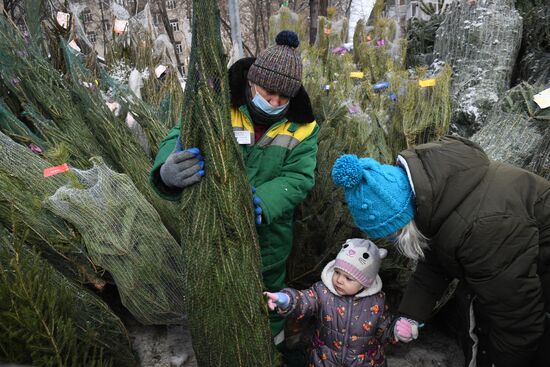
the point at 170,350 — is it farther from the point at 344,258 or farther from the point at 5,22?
the point at 5,22

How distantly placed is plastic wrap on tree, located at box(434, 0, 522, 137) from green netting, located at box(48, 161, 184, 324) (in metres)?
2.99

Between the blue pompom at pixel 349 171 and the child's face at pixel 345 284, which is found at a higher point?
the blue pompom at pixel 349 171

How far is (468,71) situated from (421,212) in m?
3.55

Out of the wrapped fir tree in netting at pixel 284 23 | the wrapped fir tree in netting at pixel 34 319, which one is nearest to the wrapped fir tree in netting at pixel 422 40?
the wrapped fir tree in netting at pixel 284 23

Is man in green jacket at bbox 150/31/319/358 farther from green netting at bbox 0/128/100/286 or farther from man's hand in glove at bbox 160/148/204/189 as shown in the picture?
green netting at bbox 0/128/100/286

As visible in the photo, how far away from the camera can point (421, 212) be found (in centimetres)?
126

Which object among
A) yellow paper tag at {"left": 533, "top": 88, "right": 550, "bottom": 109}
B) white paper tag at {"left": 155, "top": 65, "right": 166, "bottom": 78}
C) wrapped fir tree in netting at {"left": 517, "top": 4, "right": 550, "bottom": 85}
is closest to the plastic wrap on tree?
wrapped fir tree in netting at {"left": 517, "top": 4, "right": 550, "bottom": 85}

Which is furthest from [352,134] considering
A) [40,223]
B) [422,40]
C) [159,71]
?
[422,40]

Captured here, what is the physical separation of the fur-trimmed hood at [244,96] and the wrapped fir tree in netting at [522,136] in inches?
48.3

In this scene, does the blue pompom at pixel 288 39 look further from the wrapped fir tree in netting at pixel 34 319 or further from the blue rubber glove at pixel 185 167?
the wrapped fir tree in netting at pixel 34 319

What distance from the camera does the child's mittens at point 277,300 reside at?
1.55m

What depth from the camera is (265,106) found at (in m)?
1.54

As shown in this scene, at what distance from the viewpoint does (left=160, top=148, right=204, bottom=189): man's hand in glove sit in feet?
4.06

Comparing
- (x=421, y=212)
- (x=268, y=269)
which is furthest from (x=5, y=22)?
(x=421, y=212)
